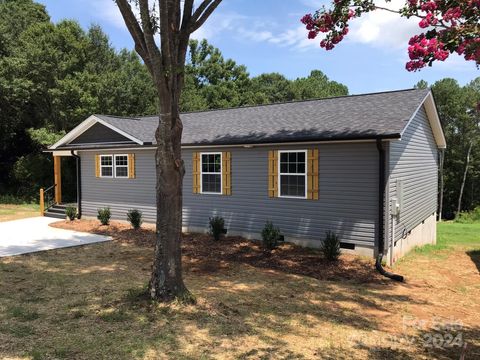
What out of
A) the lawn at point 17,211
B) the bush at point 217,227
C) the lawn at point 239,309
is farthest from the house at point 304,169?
the lawn at point 17,211

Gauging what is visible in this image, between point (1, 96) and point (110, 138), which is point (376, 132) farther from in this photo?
point (1, 96)

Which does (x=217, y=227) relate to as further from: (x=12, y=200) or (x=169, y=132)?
(x=12, y=200)

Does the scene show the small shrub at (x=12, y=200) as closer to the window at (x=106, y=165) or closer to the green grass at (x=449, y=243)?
the window at (x=106, y=165)

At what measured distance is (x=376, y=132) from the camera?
9.62 meters

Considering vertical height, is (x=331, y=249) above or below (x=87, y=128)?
below

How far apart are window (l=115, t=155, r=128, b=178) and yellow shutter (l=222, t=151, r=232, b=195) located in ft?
15.4

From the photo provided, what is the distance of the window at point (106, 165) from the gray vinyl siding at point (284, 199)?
49cm

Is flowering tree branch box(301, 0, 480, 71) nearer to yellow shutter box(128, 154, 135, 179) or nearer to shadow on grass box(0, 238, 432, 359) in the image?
shadow on grass box(0, 238, 432, 359)

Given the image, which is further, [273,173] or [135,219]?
[135,219]

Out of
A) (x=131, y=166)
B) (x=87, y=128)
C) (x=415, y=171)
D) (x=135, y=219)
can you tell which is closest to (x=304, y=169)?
(x=415, y=171)

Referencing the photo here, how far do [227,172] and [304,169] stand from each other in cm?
260

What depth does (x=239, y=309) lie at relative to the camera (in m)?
6.15

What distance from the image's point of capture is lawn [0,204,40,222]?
18.2 m

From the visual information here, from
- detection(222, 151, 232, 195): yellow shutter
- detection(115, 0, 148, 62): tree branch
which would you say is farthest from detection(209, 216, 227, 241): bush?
detection(115, 0, 148, 62): tree branch
